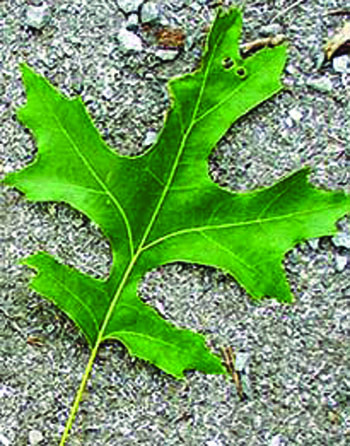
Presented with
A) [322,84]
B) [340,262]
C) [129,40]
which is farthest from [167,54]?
[340,262]

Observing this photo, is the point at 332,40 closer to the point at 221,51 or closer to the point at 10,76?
the point at 221,51

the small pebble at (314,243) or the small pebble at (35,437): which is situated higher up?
the small pebble at (314,243)

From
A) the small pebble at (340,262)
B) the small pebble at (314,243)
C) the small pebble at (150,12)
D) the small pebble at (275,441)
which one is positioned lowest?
the small pebble at (275,441)

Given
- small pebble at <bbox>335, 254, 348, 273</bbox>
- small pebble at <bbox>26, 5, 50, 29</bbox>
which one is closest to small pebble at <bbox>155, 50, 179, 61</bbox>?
small pebble at <bbox>26, 5, 50, 29</bbox>

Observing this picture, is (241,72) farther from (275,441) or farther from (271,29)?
(275,441)

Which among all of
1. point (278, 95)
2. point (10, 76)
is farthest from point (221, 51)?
point (10, 76)

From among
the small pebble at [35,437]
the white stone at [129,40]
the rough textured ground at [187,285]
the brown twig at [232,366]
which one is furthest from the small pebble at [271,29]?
the small pebble at [35,437]

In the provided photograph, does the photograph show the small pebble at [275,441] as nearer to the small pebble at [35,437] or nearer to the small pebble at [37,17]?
the small pebble at [35,437]
